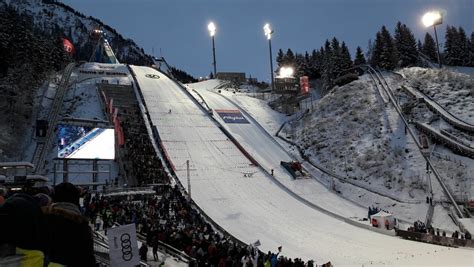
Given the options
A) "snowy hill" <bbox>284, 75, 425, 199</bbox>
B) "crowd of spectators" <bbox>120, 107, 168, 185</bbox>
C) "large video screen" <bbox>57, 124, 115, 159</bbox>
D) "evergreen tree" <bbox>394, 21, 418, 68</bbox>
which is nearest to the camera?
"large video screen" <bbox>57, 124, 115, 159</bbox>

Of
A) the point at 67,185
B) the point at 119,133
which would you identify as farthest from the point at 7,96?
the point at 67,185

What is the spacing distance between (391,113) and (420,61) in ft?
102

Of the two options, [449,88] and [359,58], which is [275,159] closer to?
[449,88]

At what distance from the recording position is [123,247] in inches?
392

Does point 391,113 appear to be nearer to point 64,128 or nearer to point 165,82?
point 64,128

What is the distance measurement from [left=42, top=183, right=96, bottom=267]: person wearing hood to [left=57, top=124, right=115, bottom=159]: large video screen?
25.9 m

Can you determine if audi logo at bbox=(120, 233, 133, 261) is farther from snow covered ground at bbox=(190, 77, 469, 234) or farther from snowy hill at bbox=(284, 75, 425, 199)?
snowy hill at bbox=(284, 75, 425, 199)

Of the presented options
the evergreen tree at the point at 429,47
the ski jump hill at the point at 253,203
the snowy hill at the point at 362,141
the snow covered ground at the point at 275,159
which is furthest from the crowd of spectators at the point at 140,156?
the evergreen tree at the point at 429,47

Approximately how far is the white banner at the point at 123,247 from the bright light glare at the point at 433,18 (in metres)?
50.7

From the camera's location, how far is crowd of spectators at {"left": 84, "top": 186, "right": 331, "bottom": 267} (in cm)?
1555

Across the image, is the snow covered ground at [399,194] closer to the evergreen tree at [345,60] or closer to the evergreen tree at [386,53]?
the evergreen tree at [386,53]

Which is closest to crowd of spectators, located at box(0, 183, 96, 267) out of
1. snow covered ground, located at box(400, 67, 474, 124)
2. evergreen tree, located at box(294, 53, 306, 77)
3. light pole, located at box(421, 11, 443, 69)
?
snow covered ground, located at box(400, 67, 474, 124)

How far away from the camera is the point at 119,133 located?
35188mm

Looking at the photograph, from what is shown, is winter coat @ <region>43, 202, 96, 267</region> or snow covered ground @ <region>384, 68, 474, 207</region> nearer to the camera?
winter coat @ <region>43, 202, 96, 267</region>
